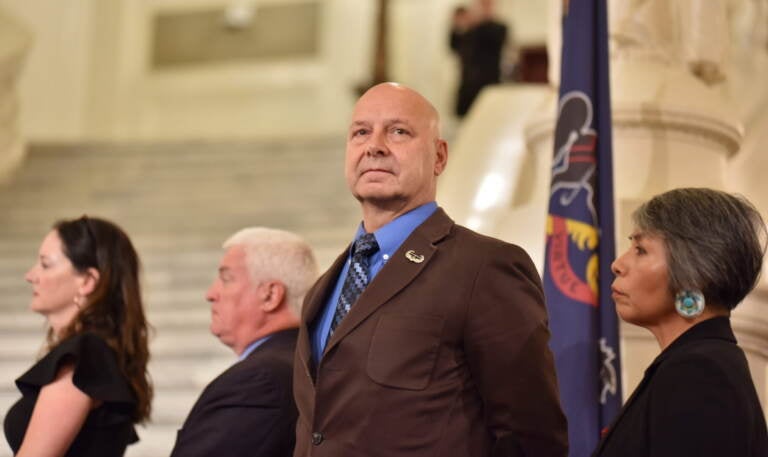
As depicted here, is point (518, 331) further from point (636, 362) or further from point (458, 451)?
point (636, 362)

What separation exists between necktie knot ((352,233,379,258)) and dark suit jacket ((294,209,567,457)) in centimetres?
12

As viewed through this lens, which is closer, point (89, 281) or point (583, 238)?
point (89, 281)

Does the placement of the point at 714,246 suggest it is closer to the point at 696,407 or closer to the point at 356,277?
the point at 696,407

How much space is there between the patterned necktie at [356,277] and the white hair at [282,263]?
2.42 feet

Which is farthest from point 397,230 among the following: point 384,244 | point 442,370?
point 442,370

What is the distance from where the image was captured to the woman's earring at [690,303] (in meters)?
2.57

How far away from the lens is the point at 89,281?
12.4ft

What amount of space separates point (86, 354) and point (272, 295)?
58 cm

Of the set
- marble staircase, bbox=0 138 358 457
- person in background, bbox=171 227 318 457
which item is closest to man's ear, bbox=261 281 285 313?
person in background, bbox=171 227 318 457

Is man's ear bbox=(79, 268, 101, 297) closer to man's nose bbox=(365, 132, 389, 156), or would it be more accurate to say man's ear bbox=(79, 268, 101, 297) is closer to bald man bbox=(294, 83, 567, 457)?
bald man bbox=(294, 83, 567, 457)

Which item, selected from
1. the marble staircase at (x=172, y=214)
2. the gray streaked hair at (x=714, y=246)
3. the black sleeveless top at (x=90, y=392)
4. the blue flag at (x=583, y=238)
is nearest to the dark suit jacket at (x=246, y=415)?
the black sleeveless top at (x=90, y=392)

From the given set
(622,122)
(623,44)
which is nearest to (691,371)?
(622,122)

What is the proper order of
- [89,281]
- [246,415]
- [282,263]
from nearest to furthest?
[246,415], [282,263], [89,281]

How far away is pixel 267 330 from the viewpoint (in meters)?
3.57
